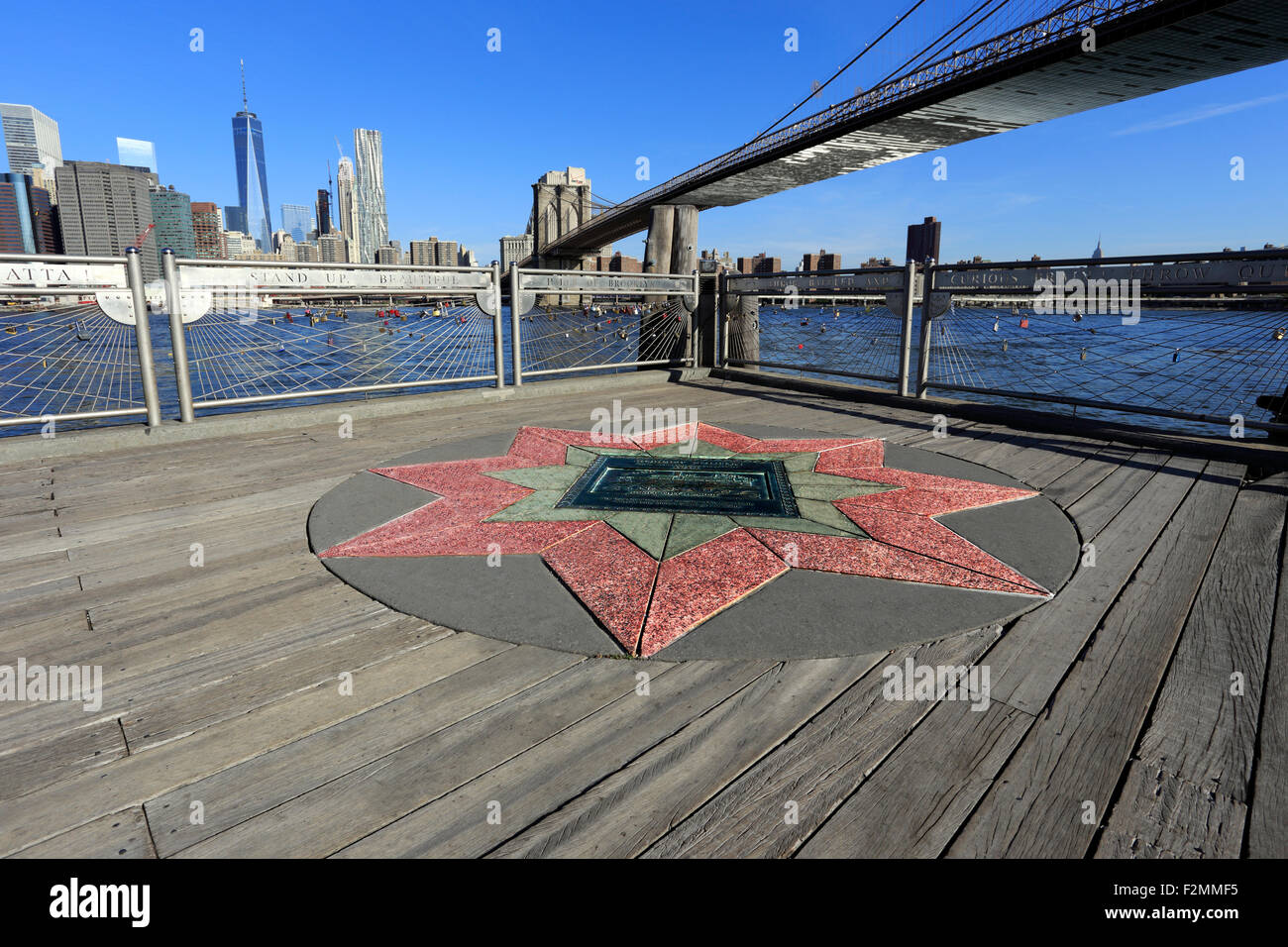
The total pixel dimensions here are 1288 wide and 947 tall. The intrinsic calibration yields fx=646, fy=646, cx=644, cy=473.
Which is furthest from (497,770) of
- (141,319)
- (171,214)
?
(171,214)

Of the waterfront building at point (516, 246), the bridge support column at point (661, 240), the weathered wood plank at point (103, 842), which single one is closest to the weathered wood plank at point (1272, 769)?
the weathered wood plank at point (103, 842)

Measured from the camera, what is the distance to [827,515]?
124 inches

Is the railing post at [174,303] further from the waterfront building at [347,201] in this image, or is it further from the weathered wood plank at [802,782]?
the waterfront building at [347,201]

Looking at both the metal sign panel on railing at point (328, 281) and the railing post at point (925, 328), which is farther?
the railing post at point (925, 328)

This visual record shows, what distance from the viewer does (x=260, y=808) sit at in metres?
1.39

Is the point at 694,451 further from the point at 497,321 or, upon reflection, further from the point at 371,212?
the point at 371,212

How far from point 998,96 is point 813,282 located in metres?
34.3

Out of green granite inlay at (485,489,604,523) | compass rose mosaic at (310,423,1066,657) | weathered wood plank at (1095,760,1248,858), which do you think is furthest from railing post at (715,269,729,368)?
weathered wood plank at (1095,760,1248,858)

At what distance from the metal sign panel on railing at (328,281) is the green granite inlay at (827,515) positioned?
425 centimetres

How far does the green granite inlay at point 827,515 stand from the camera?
2.99 m

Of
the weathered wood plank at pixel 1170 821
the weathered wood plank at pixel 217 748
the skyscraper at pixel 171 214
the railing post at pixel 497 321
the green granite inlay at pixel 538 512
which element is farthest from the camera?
the skyscraper at pixel 171 214

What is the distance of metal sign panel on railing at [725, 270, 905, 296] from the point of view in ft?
20.9
